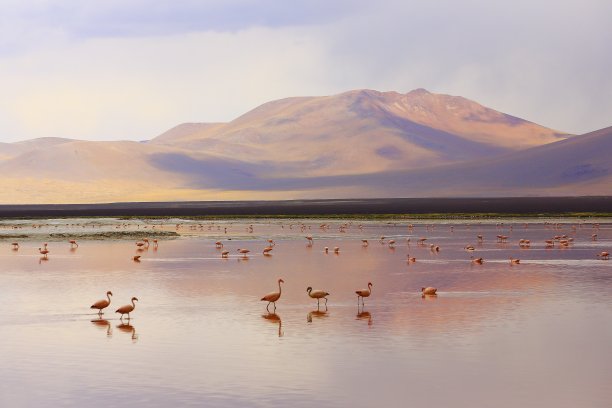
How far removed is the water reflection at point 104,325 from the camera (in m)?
23.0

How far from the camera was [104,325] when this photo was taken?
24.1m

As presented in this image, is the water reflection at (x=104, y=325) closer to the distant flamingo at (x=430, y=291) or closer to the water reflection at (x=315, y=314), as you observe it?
the water reflection at (x=315, y=314)

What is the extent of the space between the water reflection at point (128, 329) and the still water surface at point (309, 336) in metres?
0.04

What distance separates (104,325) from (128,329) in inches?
39.1

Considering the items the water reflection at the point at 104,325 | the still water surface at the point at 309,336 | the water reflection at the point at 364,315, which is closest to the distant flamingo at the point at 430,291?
the still water surface at the point at 309,336

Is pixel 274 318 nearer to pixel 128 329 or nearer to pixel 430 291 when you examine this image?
pixel 128 329

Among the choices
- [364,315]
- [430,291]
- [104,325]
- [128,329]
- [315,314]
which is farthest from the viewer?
[430,291]

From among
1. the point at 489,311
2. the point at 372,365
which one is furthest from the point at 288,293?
the point at 372,365

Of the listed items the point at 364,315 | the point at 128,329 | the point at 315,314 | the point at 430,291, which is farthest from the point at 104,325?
the point at 430,291

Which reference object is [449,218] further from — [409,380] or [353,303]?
[409,380]

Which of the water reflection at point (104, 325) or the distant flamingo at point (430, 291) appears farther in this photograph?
the distant flamingo at point (430, 291)

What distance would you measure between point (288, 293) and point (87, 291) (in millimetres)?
6549

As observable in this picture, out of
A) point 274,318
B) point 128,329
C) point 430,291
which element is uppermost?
point 430,291

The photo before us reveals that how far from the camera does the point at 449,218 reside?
328 ft
